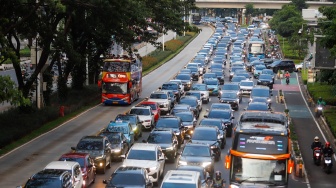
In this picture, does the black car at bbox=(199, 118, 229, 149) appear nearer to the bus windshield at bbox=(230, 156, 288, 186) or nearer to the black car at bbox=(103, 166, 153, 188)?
the black car at bbox=(103, 166, 153, 188)

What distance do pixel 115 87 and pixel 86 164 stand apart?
94.0ft

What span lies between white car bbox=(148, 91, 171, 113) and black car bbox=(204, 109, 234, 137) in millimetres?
8663

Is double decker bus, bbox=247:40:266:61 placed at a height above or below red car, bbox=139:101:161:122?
above

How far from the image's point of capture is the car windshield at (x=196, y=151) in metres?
33.6

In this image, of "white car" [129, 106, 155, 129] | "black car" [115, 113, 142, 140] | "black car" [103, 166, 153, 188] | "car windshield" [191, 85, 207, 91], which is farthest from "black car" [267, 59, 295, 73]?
"black car" [103, 166, 153, 188]

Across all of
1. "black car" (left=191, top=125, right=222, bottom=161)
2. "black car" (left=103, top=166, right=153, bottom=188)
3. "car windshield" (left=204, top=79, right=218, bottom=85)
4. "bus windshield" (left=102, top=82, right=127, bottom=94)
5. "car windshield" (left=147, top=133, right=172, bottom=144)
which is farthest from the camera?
"car windshield" (left=204, top=79, right=218, bottom=85)

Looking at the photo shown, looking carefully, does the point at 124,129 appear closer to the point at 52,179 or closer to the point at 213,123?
the point at 213,123

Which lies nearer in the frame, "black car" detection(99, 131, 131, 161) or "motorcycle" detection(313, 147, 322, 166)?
"motorcycle" detection(313, 147, 322, 166)

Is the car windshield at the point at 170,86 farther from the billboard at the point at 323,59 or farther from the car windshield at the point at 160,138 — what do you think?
the car windshield at the point at 160,138

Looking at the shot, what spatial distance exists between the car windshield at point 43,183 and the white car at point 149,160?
571cm

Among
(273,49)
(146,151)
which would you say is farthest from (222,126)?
(273,49)

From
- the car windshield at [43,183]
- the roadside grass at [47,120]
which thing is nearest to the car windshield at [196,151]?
the car windshield at [43,183]

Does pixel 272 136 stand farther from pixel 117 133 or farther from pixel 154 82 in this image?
pixel 154 82

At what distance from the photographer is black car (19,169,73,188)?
2634 centimetres
